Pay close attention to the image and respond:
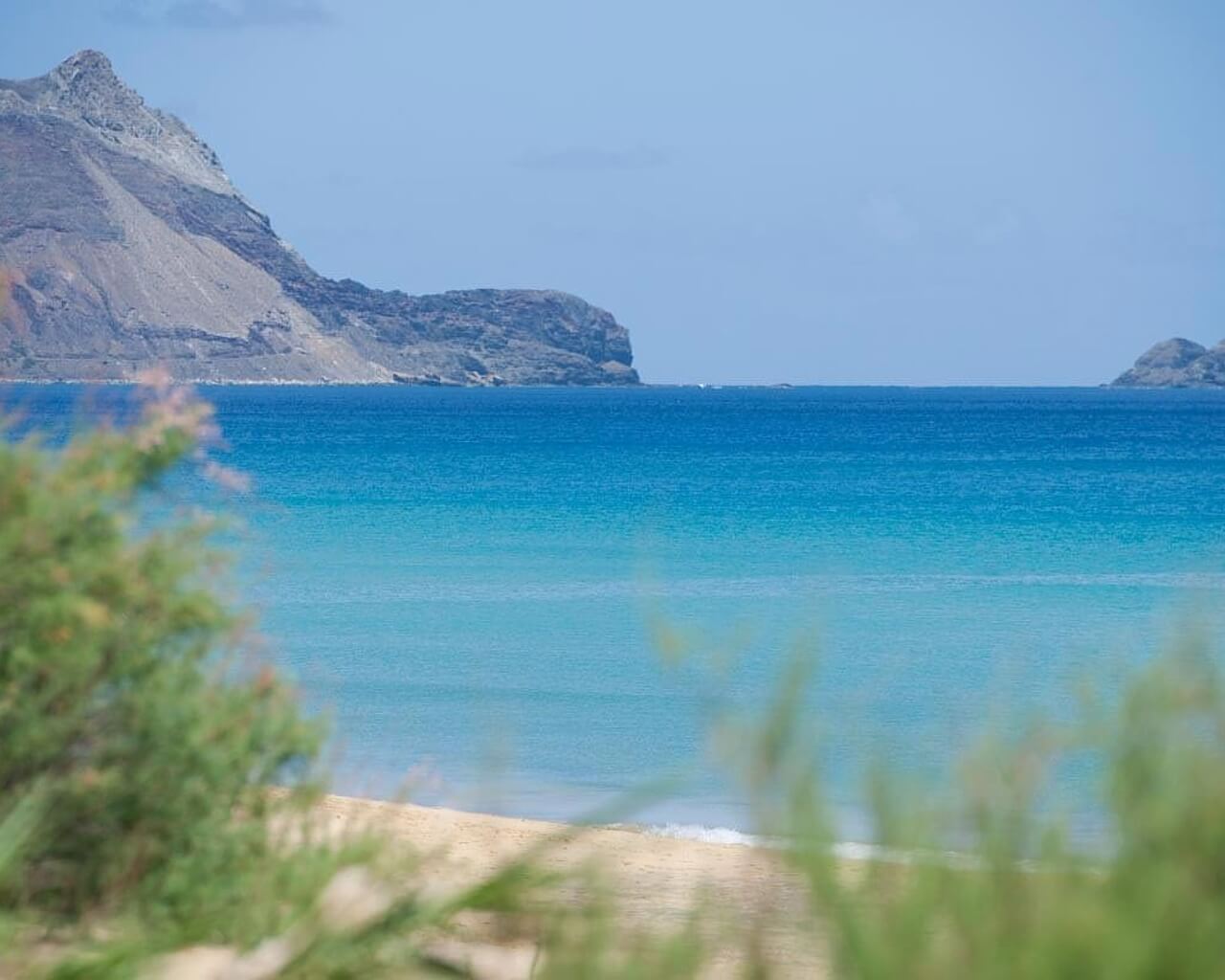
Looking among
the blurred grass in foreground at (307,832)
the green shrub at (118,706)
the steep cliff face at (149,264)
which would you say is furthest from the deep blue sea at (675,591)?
the steep cliff face at (149,264)

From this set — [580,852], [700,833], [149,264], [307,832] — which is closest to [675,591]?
[700,833]

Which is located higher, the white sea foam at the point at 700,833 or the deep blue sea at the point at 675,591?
the white sea foam at the point at 700,833

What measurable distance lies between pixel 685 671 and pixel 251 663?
250 centimetres

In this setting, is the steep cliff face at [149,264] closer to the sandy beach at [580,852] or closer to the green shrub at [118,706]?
the sandy beach at [580,852]

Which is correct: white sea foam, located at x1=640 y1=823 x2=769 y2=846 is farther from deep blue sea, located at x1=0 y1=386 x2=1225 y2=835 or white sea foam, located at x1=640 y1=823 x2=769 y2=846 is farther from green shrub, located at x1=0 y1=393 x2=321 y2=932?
green shrub, located at x1=0 y1=393 x2=321 y2=932

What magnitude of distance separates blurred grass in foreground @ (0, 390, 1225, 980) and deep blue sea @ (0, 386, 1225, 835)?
0.14 metres

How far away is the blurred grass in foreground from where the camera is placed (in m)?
1.91

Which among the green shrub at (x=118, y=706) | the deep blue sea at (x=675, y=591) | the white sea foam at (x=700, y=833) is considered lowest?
the deep blue sea at (x=675, y=591)

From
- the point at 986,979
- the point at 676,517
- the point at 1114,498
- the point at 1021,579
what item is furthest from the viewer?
the point at 1114,498

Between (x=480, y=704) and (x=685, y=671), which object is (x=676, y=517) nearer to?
(x=480, y=704)

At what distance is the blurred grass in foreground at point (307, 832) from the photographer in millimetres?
1910

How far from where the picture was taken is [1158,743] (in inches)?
83.5

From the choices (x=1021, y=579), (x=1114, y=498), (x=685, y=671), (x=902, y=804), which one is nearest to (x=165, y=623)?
(x=685, y=671)

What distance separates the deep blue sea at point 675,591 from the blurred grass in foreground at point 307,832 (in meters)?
0.14
